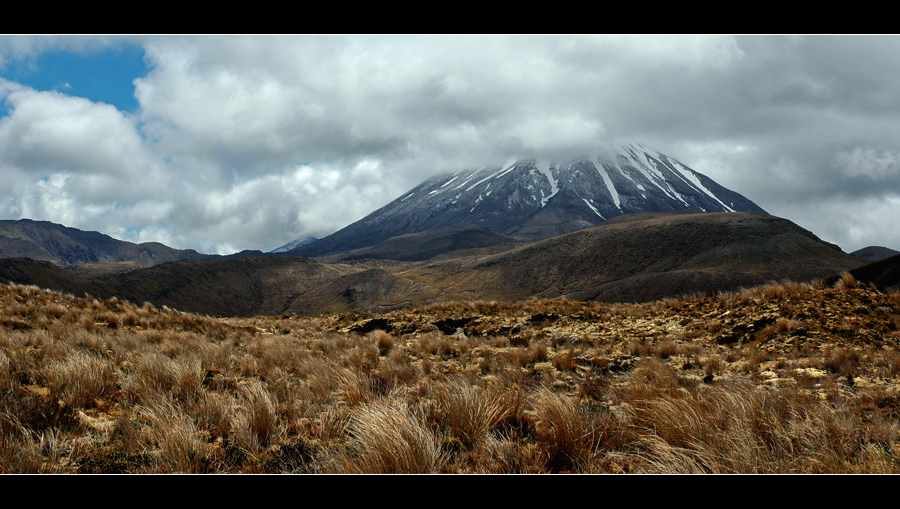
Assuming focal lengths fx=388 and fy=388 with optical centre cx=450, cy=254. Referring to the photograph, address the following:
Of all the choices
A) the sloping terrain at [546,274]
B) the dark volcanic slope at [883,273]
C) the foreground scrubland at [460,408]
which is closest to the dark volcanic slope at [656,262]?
the sloping terrain at [546,274]

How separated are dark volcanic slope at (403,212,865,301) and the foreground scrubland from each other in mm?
69649

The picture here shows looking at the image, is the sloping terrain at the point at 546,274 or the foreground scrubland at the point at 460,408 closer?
the foreground scrubland at the point at 460,408

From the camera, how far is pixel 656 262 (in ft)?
332

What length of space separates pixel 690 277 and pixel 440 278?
8383cm

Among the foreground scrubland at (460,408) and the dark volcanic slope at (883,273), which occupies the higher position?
the dark volcanic slope at (883,273)

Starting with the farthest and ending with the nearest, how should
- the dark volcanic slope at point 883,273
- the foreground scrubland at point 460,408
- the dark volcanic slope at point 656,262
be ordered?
the dark volcanic slope at point 656,262 → the dark volcanic slope at point 883,273 → the foreground scrubland at point 460,408

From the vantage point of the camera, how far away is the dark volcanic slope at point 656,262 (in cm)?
7419

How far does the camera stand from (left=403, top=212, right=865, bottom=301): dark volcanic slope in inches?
2921

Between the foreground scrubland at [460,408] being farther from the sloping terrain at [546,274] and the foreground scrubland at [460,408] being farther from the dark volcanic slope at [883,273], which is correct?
the sloping terrain at [546,274]

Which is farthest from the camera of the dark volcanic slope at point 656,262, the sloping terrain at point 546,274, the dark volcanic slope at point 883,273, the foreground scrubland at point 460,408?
the sloping terrain at point 546,274

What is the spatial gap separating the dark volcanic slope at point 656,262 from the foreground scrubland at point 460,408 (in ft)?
229

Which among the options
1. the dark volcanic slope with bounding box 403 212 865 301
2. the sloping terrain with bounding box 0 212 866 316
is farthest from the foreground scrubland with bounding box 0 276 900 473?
the dark volcanic slope with bounding box 403 212 865 301

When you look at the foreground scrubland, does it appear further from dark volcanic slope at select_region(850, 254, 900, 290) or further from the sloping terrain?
the sloping terrain
